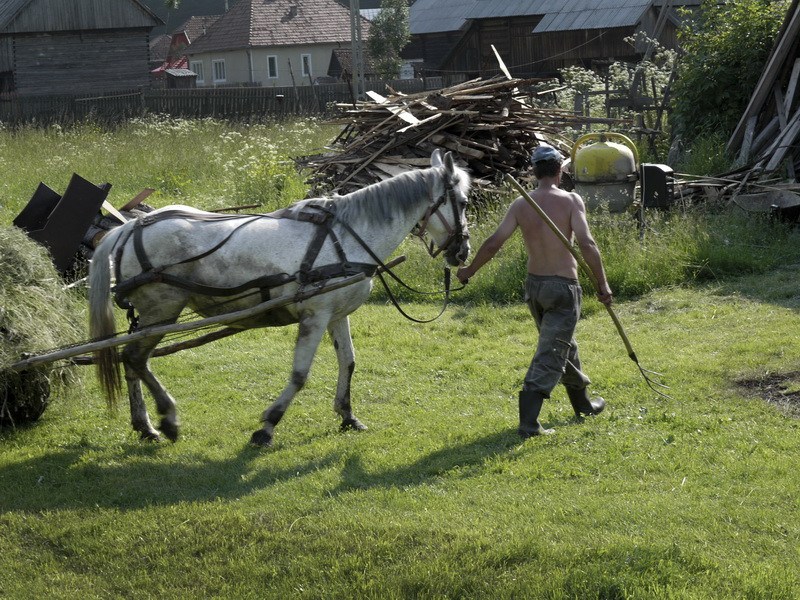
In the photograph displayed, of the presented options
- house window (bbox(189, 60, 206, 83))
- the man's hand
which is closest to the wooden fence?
the man's hand

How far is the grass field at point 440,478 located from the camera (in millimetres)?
4535

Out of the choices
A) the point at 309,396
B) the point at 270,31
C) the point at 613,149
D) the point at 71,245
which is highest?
the point at 270,31

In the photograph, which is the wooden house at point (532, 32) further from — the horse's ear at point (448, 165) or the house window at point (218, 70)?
the horse's ear at point (448, 165)

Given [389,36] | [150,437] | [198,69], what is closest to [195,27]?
[198,69]

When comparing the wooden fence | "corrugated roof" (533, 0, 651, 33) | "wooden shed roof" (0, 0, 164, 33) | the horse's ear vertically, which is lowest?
the horse's ear

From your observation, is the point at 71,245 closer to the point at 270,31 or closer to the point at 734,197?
the point at 734,197

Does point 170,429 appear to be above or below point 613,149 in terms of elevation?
below

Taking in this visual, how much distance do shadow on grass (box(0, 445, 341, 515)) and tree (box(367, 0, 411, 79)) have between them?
45654mm

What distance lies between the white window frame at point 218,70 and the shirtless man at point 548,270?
184 ft

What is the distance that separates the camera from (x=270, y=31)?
56.2 metres

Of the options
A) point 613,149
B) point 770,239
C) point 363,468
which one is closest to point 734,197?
point 770,239

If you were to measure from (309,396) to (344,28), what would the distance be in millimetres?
52893

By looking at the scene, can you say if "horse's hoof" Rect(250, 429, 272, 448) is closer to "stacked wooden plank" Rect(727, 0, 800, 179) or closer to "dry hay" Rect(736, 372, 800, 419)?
"dry hay" Rect(736, 372, 800, 419)

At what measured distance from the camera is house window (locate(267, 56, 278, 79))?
56.9 m
